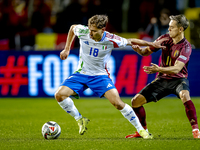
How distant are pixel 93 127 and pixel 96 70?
4.97 feet

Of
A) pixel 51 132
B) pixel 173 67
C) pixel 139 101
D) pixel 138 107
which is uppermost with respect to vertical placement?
pixel 173 67

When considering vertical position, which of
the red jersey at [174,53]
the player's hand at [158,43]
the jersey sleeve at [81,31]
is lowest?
the red jersey at [174,53]

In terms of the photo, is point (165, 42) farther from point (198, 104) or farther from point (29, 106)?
point (29, 106)

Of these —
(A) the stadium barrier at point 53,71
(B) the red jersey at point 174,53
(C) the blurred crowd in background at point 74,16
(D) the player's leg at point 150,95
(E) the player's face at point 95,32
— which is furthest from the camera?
(C) the blurred crowd in background at point 74,16

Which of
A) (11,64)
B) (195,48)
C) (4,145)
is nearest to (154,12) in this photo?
(195,48)

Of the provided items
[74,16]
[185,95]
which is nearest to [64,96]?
[185,95]

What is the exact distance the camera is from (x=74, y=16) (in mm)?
13547

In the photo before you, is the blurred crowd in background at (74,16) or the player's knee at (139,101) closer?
the player's knee at (139,101)

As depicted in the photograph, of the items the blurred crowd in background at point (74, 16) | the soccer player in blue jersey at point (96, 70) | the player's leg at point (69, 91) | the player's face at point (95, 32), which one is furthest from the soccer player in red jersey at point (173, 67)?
the blurred crowd in background at point (74, 16)

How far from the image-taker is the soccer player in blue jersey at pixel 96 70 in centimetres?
572

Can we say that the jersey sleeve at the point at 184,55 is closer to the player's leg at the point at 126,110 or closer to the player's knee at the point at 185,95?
the player's knee at the point at 185,95

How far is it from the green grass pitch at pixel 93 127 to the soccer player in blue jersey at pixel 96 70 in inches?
18.2

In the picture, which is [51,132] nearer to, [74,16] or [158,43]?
[158,43]

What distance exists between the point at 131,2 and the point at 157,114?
6.52 metres
